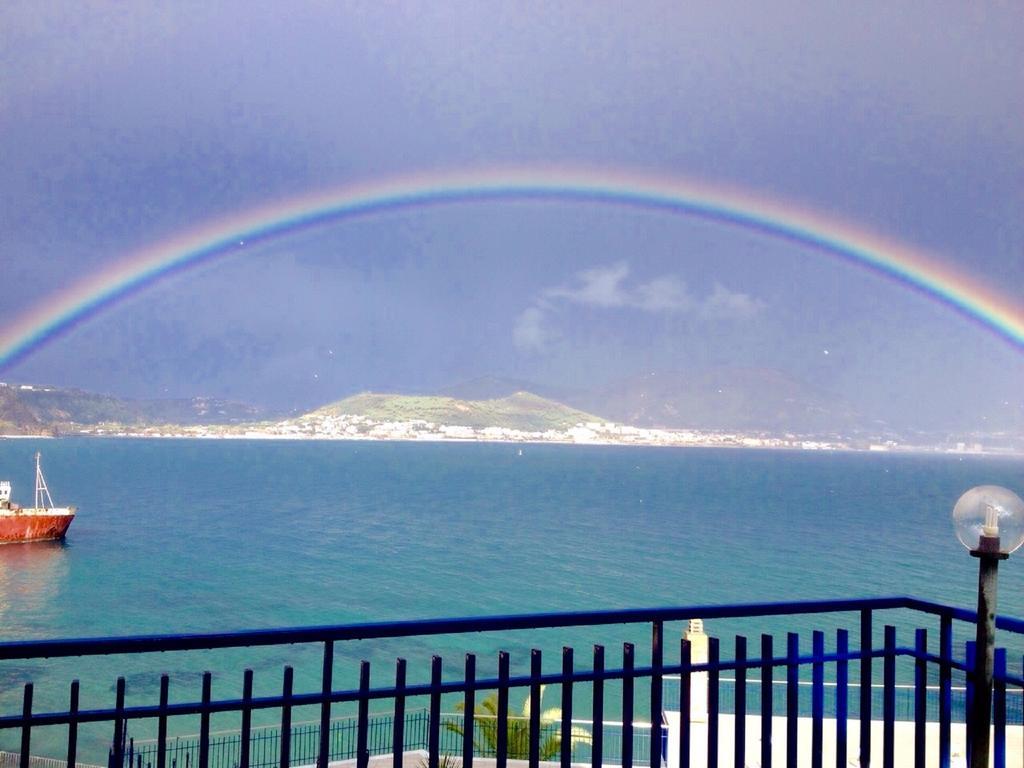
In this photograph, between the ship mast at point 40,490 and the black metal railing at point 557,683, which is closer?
the black metal railing at point 557,683

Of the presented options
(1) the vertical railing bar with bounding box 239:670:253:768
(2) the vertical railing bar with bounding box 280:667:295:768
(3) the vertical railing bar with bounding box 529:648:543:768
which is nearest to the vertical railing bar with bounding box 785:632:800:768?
(3) the vertical railing bar with bounding box 529:648:543:768

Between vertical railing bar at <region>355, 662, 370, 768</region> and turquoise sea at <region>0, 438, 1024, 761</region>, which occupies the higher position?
vertical railing bar at <region>355, 662, 370, 768</region>

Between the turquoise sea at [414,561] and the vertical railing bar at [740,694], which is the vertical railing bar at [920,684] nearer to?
the vertical railing bar at [740,694]

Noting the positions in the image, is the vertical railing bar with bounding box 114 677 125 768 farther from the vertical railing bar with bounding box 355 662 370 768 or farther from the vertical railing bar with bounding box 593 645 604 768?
the vertical railing bar with bounding box 593 645 604 768

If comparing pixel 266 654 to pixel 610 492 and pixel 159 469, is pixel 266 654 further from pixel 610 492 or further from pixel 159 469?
pixel 159 469

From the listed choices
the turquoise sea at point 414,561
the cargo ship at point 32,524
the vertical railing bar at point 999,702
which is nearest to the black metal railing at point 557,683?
the vertical railing bar at point 999,702
